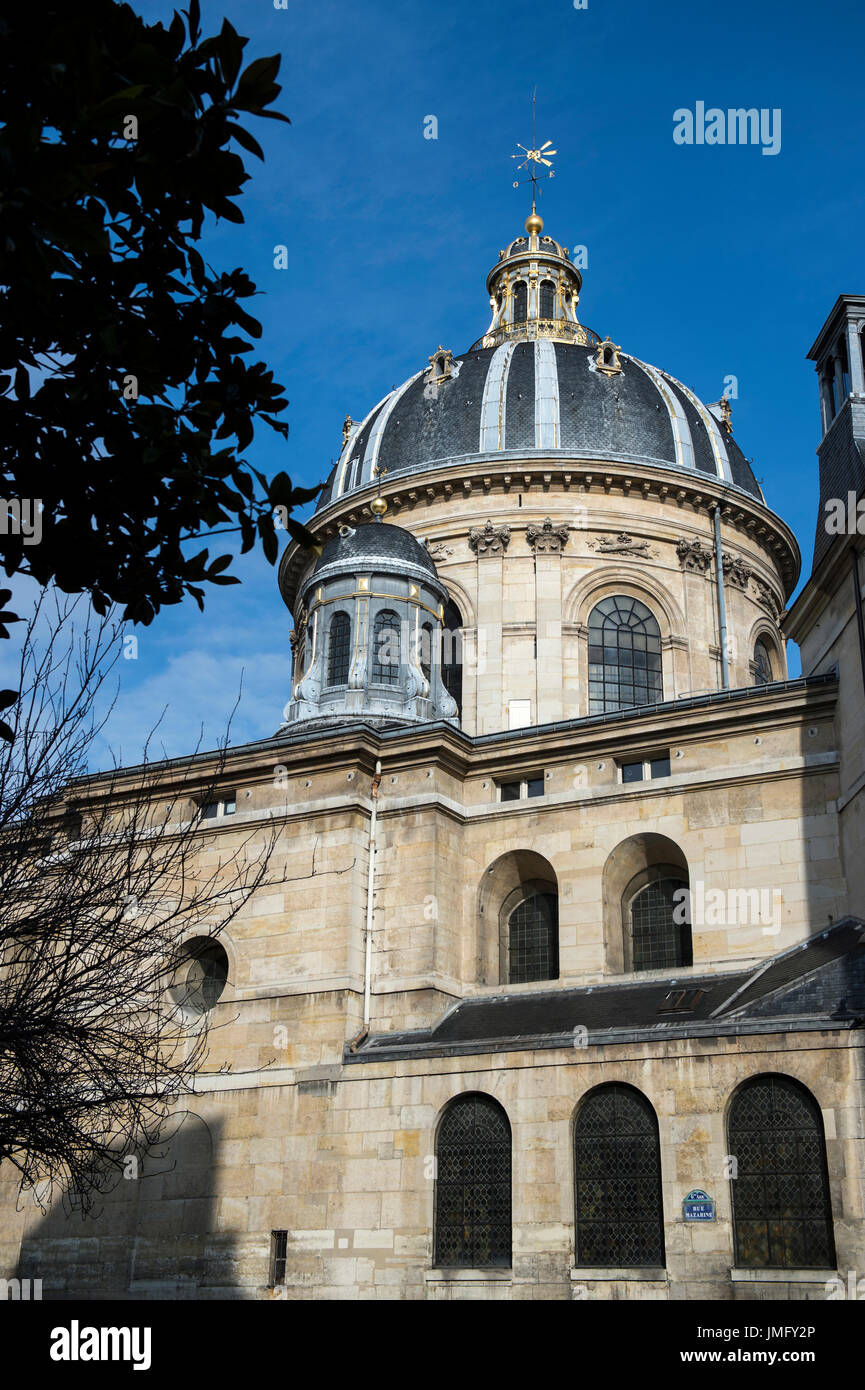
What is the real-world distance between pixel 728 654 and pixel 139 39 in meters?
31.7

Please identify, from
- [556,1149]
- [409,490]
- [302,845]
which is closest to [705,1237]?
[556,1149]

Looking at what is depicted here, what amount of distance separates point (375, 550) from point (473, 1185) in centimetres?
1502

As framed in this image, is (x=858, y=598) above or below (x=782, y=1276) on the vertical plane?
above

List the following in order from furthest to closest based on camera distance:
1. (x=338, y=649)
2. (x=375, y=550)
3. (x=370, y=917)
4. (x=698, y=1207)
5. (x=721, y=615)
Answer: (x=721, y=615), (x=375, y=550), (x=338, y=649), (x=370, y=917), (x=698, y=1207)

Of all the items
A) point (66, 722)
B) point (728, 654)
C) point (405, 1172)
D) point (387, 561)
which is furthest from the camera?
point (728, 654)

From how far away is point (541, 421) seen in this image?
38781mm

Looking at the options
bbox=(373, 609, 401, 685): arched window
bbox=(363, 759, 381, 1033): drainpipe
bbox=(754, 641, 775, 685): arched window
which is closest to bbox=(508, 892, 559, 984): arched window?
bbox=(363, 759, 381, 1033): drainpipe

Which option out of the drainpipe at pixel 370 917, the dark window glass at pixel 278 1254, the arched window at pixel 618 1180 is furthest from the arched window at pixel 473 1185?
the drainpipe at pixel 370 917

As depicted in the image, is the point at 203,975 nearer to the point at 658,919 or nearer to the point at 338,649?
the point at 338,649

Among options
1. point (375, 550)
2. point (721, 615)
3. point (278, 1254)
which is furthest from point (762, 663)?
point (278, 1254)

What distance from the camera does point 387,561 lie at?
32.2 meters

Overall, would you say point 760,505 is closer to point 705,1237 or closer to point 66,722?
point 705,1237

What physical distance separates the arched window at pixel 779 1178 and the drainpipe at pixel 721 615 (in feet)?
55.6

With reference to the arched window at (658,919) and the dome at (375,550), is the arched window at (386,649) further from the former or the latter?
the arched window at (658,919)
